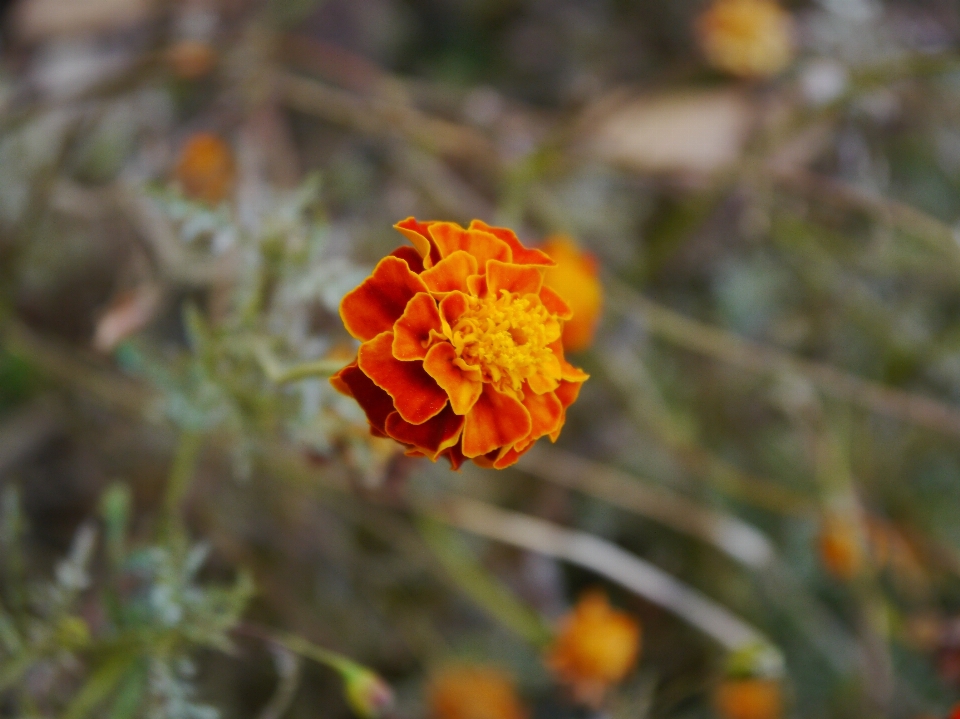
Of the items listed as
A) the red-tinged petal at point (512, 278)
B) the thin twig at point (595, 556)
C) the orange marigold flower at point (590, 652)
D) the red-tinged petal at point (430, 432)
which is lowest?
the red-tinged petal at point (430, 432)

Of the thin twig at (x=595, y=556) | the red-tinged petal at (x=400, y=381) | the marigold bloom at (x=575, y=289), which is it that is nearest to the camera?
the red-tinged petal at (x=400, y=381)

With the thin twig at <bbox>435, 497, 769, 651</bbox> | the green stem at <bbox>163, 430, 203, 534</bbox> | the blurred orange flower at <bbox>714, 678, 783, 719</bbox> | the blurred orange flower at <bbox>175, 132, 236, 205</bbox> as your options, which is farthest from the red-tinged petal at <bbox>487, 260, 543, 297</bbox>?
the blurred orange flower at <bbox>714, 678, 783, 719</bbox>

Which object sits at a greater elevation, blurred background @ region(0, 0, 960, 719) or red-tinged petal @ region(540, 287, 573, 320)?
blurred background @ region(0, 0, 960, 719)

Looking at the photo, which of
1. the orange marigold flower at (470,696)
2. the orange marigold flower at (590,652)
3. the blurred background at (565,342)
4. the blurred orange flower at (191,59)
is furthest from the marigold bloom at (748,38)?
the orange marigold flower at (470,696)

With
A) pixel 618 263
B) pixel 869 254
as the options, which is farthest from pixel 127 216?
pixel 869 254

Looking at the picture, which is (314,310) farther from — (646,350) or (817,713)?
(817,713)

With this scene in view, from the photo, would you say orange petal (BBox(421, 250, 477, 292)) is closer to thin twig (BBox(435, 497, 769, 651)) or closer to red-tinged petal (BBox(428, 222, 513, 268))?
red-tinged petal (BBox(428, 222, 513, 268))

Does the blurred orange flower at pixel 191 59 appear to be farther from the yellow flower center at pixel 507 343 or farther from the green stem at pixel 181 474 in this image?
the yellow flower center at pixel 507 343
